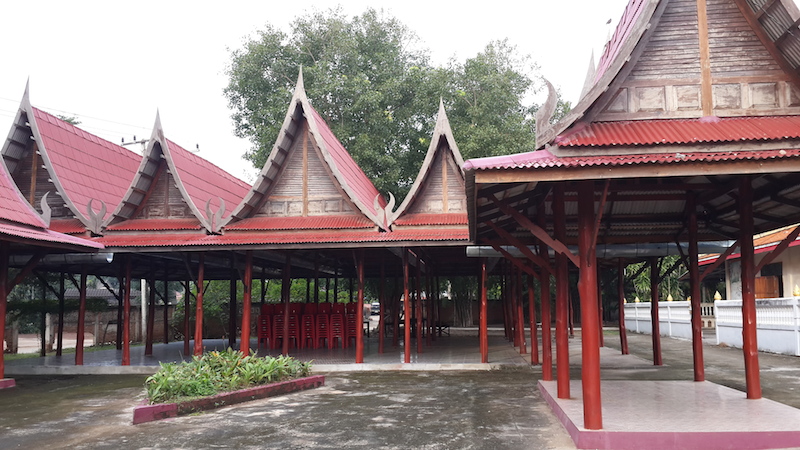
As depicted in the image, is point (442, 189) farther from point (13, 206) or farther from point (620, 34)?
point (13, 206)

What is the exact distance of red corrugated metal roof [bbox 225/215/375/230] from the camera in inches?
579

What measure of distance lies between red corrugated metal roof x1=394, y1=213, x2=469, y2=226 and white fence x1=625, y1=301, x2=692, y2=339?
1062cm

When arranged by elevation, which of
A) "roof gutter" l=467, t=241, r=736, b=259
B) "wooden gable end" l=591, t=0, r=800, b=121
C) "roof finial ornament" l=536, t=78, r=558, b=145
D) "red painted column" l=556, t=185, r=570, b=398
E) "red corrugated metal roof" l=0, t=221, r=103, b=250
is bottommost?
"red painted column" l=556, t=185, r=570, b=398

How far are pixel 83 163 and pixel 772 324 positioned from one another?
1957 centimetres

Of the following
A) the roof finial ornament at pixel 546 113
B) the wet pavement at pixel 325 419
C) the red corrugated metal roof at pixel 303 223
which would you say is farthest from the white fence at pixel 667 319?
the roof finial ornament at pixel 546 113

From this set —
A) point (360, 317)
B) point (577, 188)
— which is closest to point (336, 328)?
point (360, 317)

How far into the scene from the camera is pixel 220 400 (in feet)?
32.5

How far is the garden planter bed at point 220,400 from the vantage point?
8.79 metres

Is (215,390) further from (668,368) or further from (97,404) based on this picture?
(668,368)

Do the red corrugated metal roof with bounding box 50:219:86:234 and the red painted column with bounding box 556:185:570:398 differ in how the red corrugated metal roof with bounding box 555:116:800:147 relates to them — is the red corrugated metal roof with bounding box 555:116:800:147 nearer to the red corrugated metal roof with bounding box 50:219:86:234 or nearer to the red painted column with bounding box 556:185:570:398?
the red painted column with bounding box 556:185:570:398

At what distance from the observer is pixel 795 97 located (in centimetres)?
763

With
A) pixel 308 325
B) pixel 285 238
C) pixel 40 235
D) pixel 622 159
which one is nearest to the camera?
pixel 622 159

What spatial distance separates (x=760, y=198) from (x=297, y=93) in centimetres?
1046

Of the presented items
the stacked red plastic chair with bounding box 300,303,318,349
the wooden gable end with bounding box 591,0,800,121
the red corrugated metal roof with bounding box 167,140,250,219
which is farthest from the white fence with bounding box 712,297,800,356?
the red corrugated metal roof with bounding box 167,140,250,219
